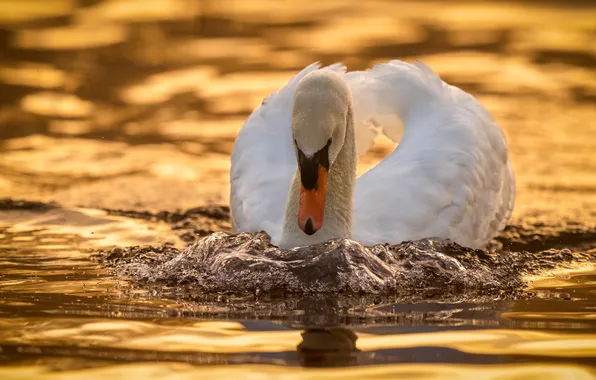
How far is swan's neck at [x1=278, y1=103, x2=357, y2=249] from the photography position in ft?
22.8

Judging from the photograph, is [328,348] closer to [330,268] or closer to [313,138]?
[330,268]

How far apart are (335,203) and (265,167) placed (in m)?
1.19

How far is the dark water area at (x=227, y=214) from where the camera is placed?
5297mm

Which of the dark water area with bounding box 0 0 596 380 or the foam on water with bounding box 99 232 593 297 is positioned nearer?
the dark water area with bounding box 0 0 596 380

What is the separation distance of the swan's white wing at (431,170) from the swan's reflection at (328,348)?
178cm

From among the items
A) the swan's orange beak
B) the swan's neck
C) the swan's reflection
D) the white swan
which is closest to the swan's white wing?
the white swan

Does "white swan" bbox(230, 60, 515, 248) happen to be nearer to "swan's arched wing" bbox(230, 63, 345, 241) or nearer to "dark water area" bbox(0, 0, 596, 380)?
"swan's arched wing" bbox(230, 63, 345, 241)

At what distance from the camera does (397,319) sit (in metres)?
5.82

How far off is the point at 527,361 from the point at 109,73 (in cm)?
937

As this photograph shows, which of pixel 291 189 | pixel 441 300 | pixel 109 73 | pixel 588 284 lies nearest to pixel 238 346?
pixel 441 300

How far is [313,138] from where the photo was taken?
6516 millimetres

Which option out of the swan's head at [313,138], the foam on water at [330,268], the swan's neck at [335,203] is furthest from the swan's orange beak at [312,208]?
the swan's neck at [335,203]

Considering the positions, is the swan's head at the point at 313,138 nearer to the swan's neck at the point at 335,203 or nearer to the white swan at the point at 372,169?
the white swan at the point at 372,169

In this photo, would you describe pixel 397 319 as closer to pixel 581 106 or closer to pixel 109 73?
pixel 581 106
